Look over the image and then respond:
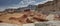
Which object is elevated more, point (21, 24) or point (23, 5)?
point (23, 5)

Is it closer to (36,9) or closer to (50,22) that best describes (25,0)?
(36,9)

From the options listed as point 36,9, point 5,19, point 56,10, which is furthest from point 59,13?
point 5,19

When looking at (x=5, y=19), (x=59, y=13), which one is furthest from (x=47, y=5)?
(x=5, y=19)

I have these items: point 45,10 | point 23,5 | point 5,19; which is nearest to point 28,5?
point 23,5

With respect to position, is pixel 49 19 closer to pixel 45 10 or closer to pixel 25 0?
pixel 45 10

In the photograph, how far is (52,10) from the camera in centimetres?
122

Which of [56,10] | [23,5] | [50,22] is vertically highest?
[23,5]

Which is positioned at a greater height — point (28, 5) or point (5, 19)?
point (28, 5)

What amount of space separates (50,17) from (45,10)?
98 mm

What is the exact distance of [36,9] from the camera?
125 centimetres

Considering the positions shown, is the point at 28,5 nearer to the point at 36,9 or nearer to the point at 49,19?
the point at 36,9

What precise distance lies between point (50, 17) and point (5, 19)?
52 cm

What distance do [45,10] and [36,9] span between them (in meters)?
0.10

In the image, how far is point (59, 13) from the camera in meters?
1.22
